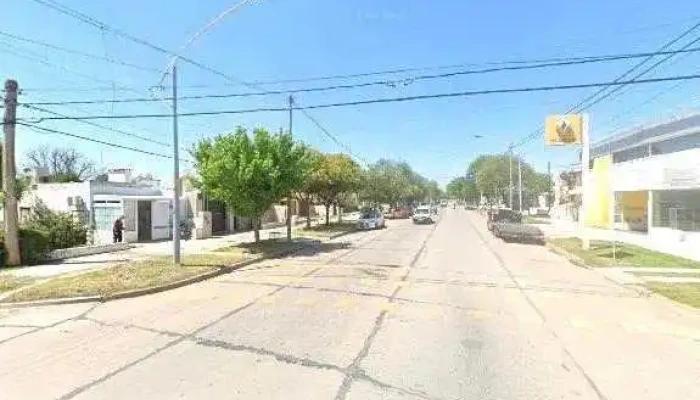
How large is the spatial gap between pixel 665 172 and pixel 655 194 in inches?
210

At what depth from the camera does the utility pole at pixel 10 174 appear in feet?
54.3

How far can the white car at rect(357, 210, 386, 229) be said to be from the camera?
41.2 m

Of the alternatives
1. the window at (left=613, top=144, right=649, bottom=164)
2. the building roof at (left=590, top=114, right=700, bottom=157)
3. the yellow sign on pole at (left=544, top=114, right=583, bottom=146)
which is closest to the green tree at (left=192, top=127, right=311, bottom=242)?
the yellow sign on pole at (left=544, top=114, right=583, bottom=146)

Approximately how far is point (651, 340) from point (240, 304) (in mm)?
7515

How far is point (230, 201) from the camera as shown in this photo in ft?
73.2

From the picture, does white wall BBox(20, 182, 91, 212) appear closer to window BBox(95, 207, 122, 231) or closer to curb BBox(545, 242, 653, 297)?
window BBox(95, 207, 122, 231)

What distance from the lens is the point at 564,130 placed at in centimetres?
2462

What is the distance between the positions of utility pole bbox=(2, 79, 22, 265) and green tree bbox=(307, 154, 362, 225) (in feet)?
61.2

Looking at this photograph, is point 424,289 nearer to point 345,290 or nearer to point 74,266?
point 345,290

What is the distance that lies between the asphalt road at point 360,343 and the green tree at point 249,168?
8.26 m

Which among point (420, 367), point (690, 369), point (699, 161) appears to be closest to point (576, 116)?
point (699, 161)

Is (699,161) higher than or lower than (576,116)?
lower

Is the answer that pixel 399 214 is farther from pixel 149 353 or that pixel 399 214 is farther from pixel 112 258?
pixel 149 353

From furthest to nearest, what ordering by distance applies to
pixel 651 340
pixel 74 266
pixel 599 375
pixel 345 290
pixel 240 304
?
pixel 74 266 < pixel 345 290 < pixel 240 304 < pixel 651 340 < pixel 599 375
